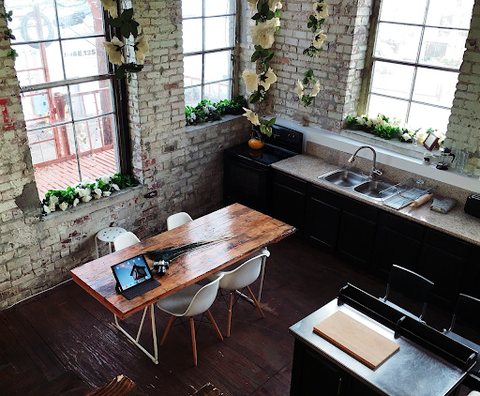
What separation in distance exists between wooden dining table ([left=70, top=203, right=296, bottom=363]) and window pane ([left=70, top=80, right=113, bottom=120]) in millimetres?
1609

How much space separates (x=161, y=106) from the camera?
575 centimetres

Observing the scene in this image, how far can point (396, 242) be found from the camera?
5359mm

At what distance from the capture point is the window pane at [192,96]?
248 inches

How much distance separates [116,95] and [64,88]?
62 centimetres

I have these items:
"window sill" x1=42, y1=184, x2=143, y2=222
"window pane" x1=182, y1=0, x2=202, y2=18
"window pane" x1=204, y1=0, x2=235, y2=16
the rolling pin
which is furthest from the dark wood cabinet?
"window pane" x1=204, y1=0, x2=235, y2=16

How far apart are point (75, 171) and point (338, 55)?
10.9 ft

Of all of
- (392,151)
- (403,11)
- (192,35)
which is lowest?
(392,151)

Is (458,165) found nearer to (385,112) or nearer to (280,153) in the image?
(385,112)

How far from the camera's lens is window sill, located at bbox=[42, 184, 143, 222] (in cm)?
519

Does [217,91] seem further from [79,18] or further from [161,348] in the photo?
[161,348]

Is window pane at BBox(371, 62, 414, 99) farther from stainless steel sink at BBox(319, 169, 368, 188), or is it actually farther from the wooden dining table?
the wooden dining table

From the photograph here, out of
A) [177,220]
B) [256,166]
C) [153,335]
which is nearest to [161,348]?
[153,335]

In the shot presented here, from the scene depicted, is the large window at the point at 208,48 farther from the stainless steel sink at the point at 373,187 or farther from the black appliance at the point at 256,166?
the stainless steel sink at the point at 373,187

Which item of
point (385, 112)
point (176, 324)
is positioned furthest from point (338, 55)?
point (176, 324)
